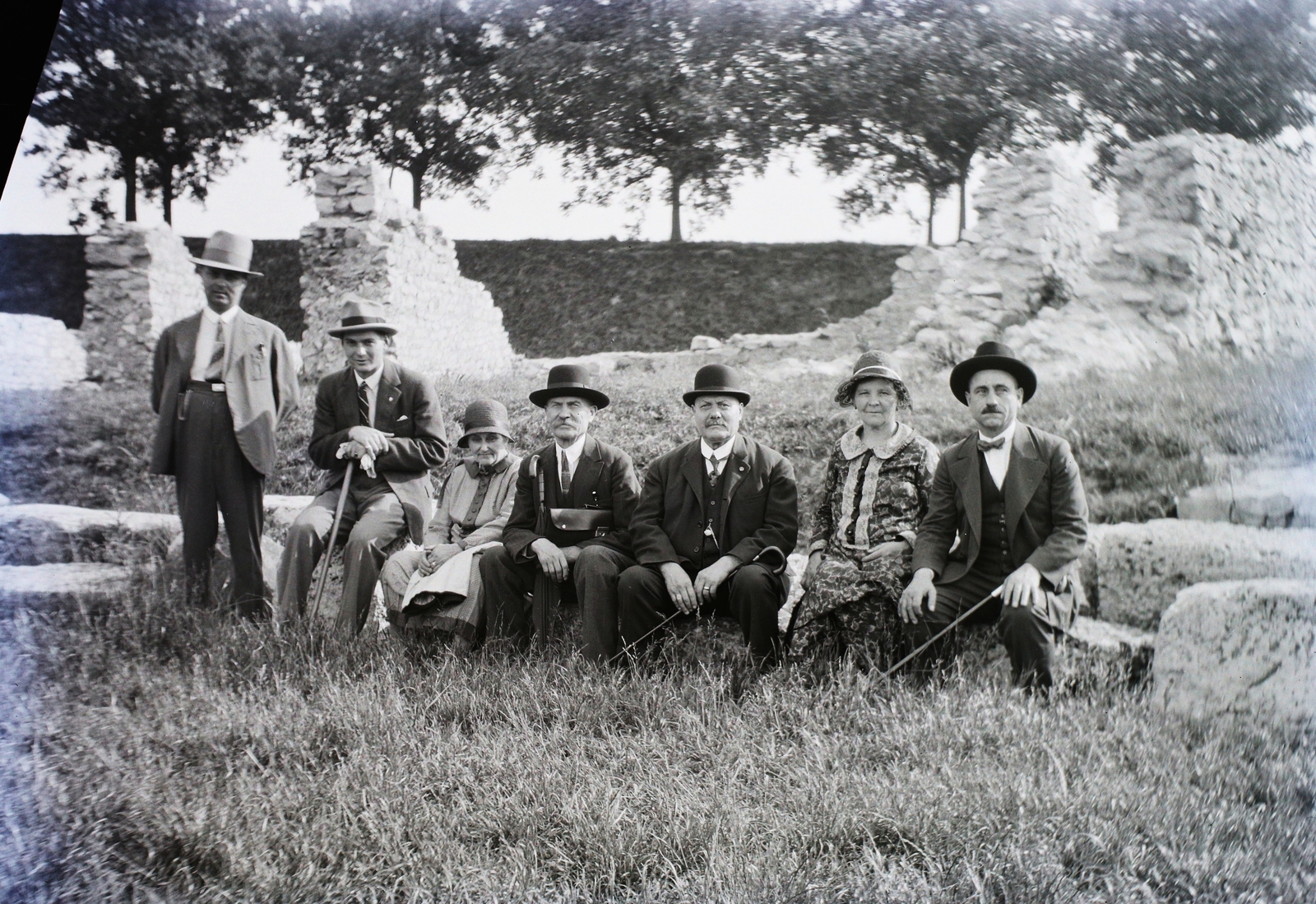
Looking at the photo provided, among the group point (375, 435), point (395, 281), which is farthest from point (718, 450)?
point (395, 281)

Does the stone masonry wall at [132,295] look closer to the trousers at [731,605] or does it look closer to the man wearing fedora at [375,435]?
the man wearing fedora at [375,435]

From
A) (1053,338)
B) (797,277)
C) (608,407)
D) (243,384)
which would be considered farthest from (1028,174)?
(243,384)

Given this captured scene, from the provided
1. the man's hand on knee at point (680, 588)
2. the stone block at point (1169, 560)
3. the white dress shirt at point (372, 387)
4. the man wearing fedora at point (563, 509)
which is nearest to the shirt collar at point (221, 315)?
the white dress shirt at point (372, 387)

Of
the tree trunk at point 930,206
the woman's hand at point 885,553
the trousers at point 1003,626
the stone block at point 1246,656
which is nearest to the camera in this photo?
the stone block at point 1246,656

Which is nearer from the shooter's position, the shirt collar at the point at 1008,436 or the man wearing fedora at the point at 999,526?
the man wearing fedora at the point at 999,526

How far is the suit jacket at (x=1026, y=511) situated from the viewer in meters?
3.29

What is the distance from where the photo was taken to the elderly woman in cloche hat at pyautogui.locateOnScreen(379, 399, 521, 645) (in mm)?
3691

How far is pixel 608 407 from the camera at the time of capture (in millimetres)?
4230

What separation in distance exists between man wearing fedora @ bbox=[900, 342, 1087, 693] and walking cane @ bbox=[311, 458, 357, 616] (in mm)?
2323

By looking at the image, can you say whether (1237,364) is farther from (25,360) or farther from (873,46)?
(25,360)

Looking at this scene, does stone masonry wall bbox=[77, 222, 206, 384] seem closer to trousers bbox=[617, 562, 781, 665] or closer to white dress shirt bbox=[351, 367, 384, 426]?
white dress shirt bbox=[351, 367, 384, 426]

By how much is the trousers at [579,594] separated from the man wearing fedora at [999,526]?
3.54 ft

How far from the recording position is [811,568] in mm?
3578

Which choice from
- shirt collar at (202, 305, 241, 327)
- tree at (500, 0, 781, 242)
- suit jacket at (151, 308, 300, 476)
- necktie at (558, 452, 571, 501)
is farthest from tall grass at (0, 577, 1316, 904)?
tree at (500, 0, 781, 242)
